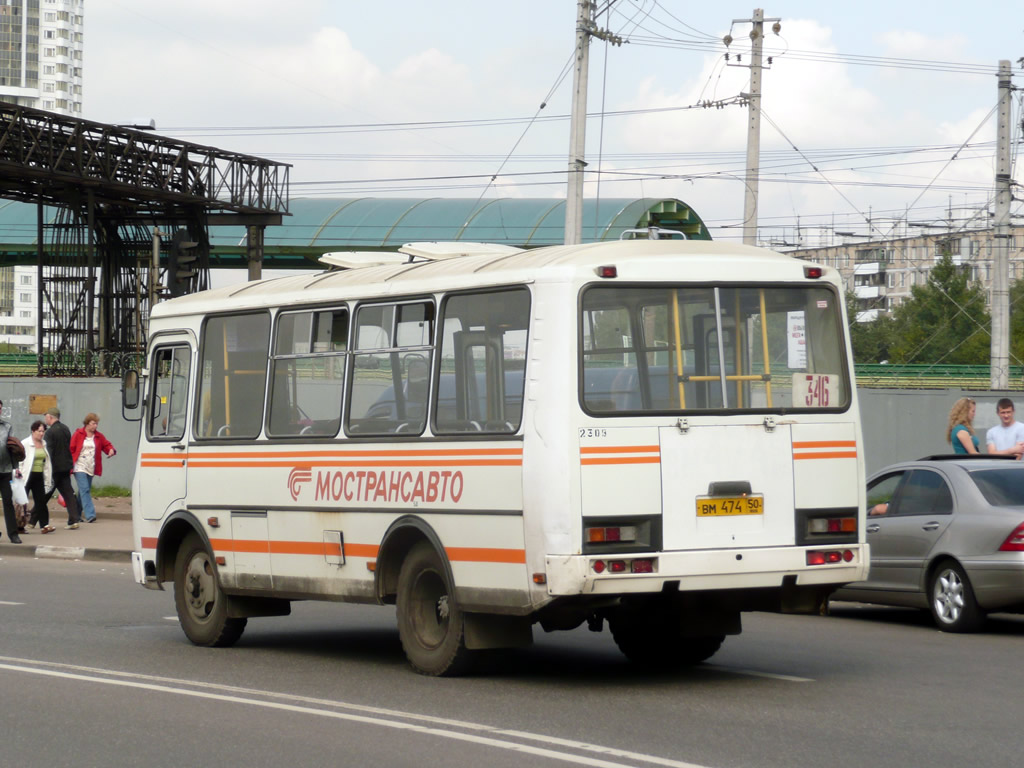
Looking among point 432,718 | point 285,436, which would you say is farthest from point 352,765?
point 285,436

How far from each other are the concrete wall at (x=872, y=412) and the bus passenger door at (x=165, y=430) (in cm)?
1971

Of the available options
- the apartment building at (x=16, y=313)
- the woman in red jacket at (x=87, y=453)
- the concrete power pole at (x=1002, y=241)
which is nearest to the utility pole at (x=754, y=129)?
the concrete power pole at (x=1002, y=241)

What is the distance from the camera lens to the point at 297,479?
35.1ft

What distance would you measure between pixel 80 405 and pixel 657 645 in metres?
24.3

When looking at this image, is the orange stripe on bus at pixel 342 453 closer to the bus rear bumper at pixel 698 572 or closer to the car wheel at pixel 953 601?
the bus rear bumper at pixel 698 572

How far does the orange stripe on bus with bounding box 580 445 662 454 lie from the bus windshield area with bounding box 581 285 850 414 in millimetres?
219

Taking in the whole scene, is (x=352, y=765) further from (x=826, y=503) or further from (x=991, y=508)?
(x=991, y=508)

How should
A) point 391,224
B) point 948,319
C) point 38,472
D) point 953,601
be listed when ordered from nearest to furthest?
point 953,601
point 38,472
point 391,224
point 948,319

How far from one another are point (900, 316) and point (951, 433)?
322 feet

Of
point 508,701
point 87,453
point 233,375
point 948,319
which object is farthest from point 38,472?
point 948,319

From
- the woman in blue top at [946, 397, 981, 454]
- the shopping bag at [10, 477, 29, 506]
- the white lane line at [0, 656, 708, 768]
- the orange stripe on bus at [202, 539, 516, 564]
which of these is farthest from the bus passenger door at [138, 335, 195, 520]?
the shopping bag at [10, 477, 29, 506]

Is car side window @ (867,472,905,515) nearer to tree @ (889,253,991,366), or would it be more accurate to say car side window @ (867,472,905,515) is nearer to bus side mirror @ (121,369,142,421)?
bus side mirror @ (121,369,142,421)

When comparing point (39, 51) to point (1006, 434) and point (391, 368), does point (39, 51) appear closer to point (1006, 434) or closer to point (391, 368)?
point (1006, 434)

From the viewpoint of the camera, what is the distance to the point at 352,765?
22.4 feet
